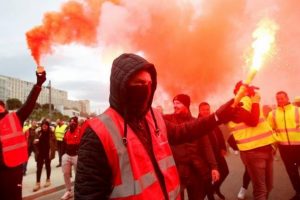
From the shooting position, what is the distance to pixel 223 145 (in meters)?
7.85

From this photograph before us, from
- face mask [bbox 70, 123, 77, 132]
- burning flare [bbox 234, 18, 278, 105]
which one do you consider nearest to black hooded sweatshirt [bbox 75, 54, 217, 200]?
burning flare [bbox 234, 18, 278, 105]

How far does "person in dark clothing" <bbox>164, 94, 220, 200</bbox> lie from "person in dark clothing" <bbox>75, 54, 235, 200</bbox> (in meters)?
2.85

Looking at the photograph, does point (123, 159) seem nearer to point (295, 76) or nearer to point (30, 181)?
point (30, 181)

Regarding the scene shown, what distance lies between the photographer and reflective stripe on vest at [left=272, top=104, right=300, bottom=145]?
23.3ft

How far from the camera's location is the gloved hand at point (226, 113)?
270cm

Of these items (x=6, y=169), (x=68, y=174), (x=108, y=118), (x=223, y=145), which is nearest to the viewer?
(x=108, y=118)

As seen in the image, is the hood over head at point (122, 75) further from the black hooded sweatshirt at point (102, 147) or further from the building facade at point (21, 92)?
the building facade at point (21, 92)

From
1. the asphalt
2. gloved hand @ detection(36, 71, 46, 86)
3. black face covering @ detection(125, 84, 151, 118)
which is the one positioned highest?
gloved hand @ detection(36, 71, 46, 86)

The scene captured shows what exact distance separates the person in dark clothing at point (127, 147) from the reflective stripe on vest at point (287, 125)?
5.20 metres

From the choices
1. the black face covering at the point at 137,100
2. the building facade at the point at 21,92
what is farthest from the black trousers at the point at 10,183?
the building facade at the point at 21,92

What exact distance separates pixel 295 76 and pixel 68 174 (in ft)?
27.2

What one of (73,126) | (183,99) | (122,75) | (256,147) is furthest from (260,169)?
(73,126)

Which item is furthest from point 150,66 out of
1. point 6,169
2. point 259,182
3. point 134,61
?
point 259,182

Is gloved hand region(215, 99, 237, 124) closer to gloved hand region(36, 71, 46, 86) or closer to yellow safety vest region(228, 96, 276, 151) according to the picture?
yellow safety vest region(228, 96, 276, 151)
